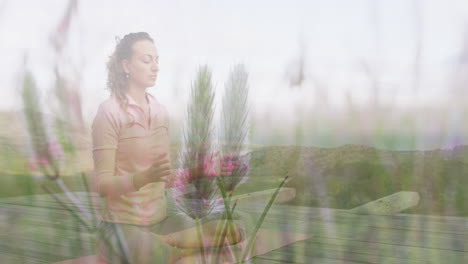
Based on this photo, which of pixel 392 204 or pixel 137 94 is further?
pixel 137 94

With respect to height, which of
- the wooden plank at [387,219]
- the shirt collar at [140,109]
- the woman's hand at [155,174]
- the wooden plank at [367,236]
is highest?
the shirt collar at [140,109]

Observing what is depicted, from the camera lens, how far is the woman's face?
2.99 ft

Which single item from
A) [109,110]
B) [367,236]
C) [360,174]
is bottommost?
[367,236]

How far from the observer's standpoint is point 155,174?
3.10 feet

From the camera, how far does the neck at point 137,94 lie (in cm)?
93

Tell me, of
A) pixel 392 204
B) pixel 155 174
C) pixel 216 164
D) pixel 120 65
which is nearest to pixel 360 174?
pixel 392 204

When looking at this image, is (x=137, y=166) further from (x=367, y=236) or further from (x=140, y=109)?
(x=367, y=236)

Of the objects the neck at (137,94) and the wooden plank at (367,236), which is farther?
the neck at (137,94)

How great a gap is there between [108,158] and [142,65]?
18cm

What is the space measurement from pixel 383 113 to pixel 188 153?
35 cm

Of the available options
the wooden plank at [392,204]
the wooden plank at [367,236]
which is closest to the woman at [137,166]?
the wooden plank at [367,236]

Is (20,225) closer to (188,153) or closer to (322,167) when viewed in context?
(188,153)

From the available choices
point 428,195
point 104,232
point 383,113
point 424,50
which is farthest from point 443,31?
point 104,232

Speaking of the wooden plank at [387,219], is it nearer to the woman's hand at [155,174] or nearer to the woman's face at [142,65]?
the woman's hand at [155,174]
